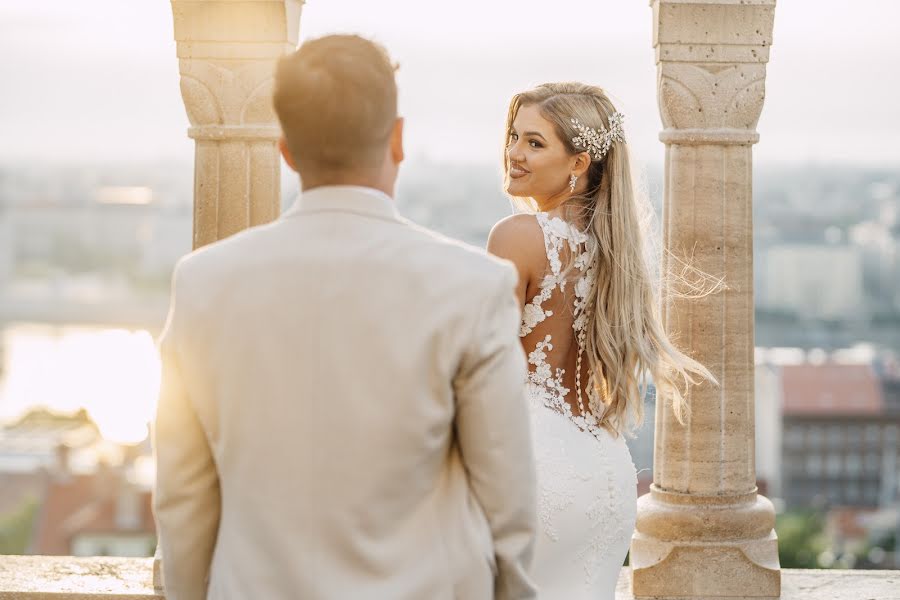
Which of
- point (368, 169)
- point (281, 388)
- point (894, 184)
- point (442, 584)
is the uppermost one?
point (894, 184)

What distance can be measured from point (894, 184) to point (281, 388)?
252ft

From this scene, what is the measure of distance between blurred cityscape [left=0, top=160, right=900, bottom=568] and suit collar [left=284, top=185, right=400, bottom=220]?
1374mm

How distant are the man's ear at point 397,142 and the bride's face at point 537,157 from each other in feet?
3.65

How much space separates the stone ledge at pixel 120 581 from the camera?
3.65 meters

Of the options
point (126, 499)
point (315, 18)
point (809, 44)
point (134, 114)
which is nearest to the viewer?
point (315, 18)

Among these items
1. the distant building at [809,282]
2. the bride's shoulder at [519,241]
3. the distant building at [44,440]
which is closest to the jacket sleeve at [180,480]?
the bride's shoulder at [519,241]

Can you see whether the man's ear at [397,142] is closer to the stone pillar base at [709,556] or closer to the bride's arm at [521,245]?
the bride's arm at [521,245]

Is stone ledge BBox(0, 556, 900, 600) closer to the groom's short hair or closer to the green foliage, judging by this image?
the groom's short hair

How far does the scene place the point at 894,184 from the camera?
7406cm

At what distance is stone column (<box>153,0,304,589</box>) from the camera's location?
3.62 m

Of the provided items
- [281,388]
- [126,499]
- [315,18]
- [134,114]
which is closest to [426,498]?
[281,388]

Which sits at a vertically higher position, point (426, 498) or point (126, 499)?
point (426, 498)

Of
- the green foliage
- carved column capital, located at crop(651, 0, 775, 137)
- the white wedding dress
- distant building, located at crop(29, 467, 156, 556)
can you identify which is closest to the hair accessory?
the white wedding dress

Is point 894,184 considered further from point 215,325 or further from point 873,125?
point 215,325
